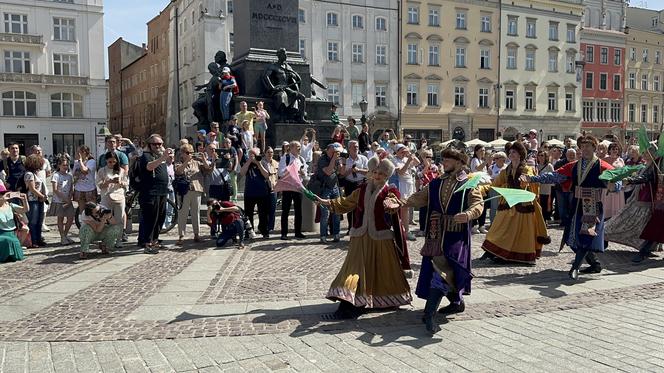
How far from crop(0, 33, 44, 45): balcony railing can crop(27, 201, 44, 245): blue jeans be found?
1600 inches

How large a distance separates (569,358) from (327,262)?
14.4ft

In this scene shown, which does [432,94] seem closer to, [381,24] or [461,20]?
[461,20]

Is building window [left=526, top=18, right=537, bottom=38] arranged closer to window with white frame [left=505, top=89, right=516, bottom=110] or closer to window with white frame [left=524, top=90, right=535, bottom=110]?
window with white frame [left=524, top=90, right=535, bottom=110]

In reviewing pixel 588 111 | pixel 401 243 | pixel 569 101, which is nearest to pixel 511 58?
pixel 569 101

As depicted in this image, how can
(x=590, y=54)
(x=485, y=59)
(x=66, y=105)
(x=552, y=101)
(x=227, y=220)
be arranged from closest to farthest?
(x=227, y=220)
(x=66, y=105)
(x=485, y=59)
(x=552, y=101)
(x=590, y=54)

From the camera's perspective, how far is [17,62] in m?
45.4

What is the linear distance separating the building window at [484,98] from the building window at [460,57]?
301 cm

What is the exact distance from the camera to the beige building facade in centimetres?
4809

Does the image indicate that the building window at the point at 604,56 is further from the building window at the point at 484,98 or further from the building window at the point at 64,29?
the building window at the point at 64,29

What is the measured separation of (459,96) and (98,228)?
44.8 meters

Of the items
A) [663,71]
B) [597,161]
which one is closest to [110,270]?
[597,161]

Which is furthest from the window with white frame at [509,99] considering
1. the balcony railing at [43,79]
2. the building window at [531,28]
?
the balcony railing at [43,79]

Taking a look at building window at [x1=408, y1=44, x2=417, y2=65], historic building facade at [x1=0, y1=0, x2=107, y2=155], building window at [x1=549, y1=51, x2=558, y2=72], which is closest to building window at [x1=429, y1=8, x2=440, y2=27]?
building window at [x1=408, y1=44, x2=417, y2=65]

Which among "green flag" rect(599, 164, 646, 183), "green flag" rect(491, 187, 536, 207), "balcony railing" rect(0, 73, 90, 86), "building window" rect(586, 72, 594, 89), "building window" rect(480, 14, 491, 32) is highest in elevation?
"building window" rect(480, 14, 491, 32)
